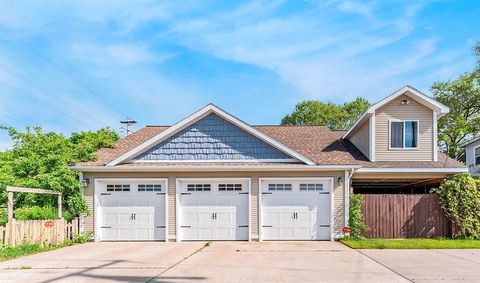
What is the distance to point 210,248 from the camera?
13.0 meters

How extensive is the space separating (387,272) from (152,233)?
9092 mm

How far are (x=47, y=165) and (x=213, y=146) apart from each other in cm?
607

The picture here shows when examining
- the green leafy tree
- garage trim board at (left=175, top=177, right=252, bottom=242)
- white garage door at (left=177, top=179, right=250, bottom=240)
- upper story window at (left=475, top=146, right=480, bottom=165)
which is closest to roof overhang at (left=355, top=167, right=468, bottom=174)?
garage trim board at (left=175, top=177, right=252, bottom=242)

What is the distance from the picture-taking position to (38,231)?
12.8m

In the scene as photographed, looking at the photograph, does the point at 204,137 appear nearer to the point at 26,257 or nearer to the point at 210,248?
the point at 210,248

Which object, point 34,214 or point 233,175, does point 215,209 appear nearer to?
point 233,175

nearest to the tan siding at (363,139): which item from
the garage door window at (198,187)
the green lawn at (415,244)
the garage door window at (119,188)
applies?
the green lawn at (415,244)

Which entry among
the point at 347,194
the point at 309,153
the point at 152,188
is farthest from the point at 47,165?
the point at 347,194

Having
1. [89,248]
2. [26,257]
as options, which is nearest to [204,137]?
[89,248]

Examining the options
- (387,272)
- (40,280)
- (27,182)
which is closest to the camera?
(40,280)

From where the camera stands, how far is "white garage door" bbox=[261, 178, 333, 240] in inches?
598

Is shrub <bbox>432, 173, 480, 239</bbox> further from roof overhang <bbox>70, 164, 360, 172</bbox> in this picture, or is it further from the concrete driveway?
roof overhang <bbox>70, 164, 360, 172</bbox>

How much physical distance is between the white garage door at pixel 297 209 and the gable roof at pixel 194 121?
3.38 feet

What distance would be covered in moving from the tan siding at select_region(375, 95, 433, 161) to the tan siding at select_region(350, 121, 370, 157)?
0.52m
